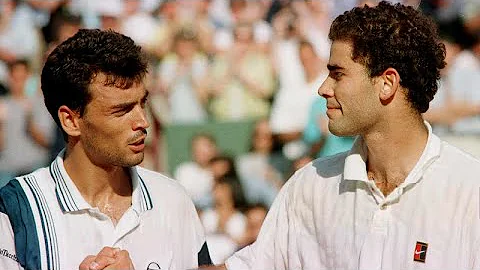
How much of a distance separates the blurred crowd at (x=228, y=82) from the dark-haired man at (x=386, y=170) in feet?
11.4

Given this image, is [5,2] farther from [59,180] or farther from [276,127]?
[59,180]

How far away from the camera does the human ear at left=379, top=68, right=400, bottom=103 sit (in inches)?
142

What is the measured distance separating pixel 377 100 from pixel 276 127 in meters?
3.84

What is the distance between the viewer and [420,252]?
3465mm

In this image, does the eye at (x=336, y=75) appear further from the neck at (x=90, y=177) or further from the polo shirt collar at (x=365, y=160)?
the neck at (x=90, y=177)

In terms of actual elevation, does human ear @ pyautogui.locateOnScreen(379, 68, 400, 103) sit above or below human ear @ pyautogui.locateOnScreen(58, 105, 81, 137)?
above

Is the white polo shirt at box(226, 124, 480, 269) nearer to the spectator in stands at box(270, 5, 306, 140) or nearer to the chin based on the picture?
the chin

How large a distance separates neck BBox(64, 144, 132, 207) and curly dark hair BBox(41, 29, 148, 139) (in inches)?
7.2

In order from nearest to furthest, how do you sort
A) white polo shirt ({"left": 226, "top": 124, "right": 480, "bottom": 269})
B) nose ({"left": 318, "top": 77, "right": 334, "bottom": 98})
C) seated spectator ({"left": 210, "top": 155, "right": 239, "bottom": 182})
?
white polo shirt ({"left": 226, "top": 124, "right": 480, "bottom": 269}), nose ({"left": 318, "top": 77, "right": 334, "bottom": 98}), seated spectator ({"left": 210, "top": 155, "right": 239, "bottom": 182})

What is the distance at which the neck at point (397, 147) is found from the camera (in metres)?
3.57

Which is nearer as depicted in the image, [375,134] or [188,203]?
[375,134]

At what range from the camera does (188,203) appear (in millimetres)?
3865

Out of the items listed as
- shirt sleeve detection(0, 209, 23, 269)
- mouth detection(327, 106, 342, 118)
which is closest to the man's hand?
shirt sleeve detection(0, 209, 23, 269)

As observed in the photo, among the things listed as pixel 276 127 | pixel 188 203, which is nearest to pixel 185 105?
pixel 276 127
